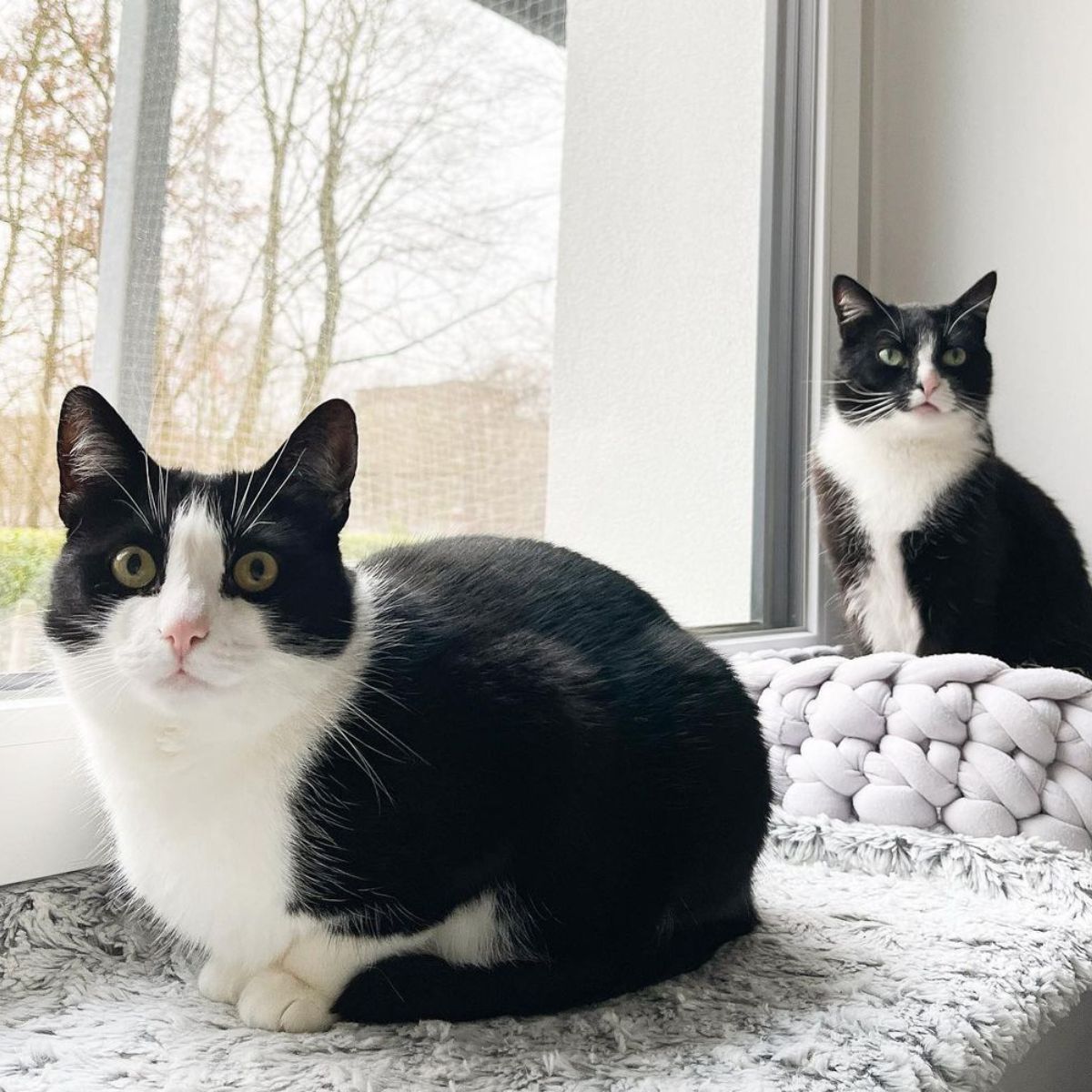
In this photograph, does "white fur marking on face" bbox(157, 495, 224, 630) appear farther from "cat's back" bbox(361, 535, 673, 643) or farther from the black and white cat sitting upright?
the black and white cat sitting upright

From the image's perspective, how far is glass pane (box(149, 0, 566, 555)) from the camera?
0.93 metres

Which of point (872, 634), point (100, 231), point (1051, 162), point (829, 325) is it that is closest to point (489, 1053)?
point (100, 231)

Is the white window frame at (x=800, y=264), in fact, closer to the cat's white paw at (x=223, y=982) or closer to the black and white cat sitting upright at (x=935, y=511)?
the black and white cat sitting upright at (x=935, y=511)

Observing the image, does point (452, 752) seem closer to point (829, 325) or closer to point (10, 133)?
point (10, 133)

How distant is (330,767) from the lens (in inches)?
25.3

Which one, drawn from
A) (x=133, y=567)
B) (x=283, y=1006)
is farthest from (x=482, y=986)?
(x=133, y=567)

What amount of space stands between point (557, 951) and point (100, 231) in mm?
647

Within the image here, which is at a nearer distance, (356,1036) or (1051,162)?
(356,1036)

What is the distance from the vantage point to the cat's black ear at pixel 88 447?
613 mm

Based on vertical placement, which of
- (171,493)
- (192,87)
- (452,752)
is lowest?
(452,752)

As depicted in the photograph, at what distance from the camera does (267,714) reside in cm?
62

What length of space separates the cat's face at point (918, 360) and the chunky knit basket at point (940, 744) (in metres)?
0.41

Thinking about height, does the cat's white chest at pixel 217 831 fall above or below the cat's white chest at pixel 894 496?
below

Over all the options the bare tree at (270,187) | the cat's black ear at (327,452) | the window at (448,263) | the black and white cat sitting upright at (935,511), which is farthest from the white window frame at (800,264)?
the cat's black ear at (327,452)
